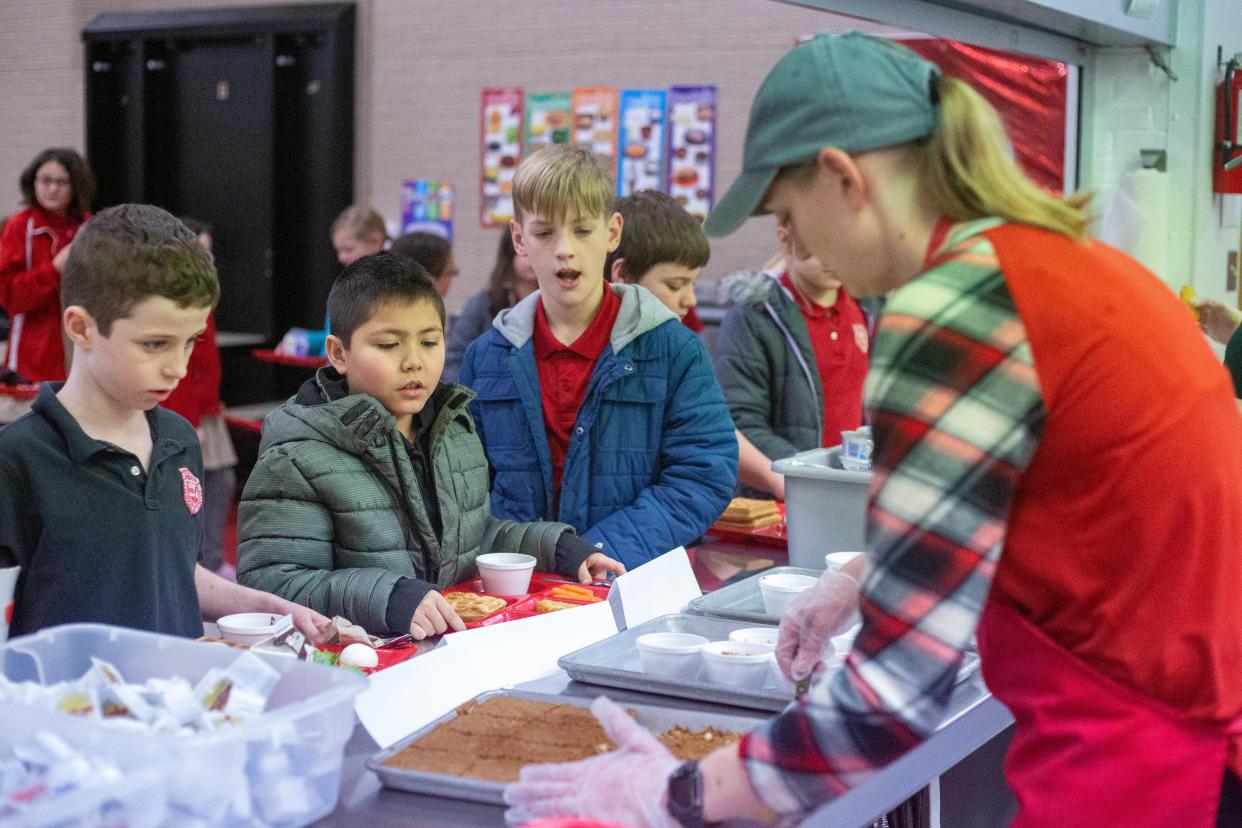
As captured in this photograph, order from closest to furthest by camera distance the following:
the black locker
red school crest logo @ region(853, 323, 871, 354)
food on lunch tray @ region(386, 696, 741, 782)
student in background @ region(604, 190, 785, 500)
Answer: food on lunch tray @ region(386, 696, 741, 782)
student in background @ region(604, 190, 785, 500)
red school crest logo @ region(853, 323, 871, 354)
the black locker

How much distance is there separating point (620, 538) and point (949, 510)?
1.56 metres

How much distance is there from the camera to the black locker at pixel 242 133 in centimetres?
833

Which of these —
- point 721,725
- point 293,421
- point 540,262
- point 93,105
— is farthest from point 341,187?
point 721,725

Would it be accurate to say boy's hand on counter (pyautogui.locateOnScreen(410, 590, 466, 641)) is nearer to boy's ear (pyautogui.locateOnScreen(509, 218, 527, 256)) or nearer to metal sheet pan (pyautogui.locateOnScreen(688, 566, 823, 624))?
metal sheet pan (pyautogui.locateOnScreen(688, 566, 823, 624))

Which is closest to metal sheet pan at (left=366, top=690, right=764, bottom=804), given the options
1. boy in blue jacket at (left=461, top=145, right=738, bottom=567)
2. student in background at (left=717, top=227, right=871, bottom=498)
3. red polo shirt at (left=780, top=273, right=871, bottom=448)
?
boy in blue jacket at (left=461, top=145, right=738, bottom=567)

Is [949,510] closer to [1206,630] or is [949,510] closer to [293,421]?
[1206,630]

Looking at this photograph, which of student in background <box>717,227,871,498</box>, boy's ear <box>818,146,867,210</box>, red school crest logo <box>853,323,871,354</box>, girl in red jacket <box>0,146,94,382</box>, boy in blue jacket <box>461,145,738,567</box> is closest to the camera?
boy's ear <box>818,146,867,210</box>

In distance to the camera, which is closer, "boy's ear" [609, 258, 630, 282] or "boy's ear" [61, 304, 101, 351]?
"boy's ear" [61, 304, 101, 351]

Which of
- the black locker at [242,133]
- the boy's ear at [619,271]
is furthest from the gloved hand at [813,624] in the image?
the black locker at [242,133]

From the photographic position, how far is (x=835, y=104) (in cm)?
126

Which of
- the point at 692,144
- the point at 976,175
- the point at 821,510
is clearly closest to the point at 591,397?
the point at 821,510

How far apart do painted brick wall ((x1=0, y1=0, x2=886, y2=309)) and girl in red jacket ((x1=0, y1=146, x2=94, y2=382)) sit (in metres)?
2.69

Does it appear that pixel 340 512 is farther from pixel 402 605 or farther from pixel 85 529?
pixel 85 529

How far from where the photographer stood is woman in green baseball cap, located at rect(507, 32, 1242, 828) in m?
1.18
